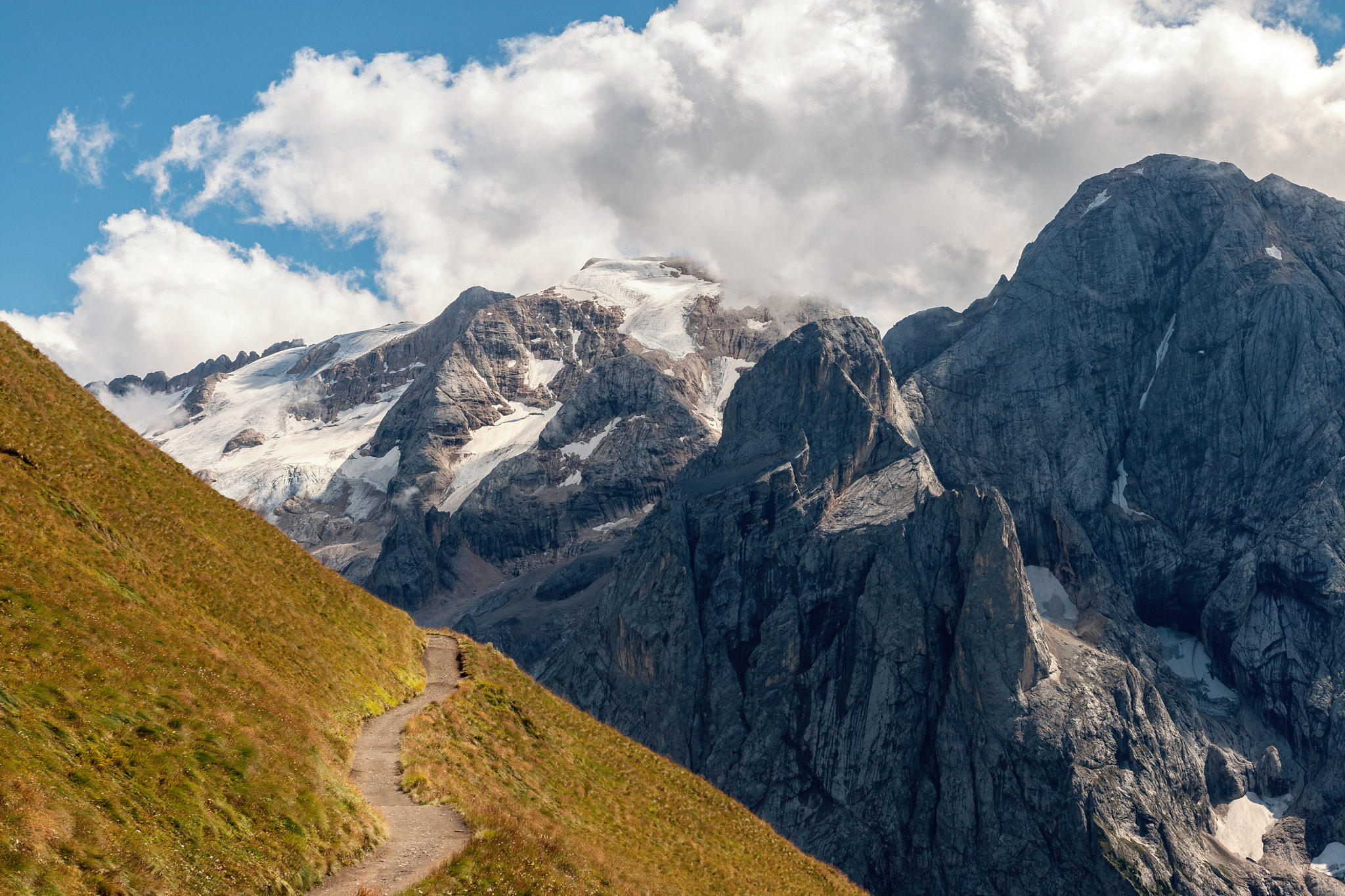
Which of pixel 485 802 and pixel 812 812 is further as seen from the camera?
pixel 812 812

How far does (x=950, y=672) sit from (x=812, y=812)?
1396 inches

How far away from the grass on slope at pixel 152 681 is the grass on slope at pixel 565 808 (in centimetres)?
290

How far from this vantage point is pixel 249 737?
22781 millimetres

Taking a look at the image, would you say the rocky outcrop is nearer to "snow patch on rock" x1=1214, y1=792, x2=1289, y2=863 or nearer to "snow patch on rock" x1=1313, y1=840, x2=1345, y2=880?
"snow patch on rock" x1=1214, y1=792, x2=1289, y2=863

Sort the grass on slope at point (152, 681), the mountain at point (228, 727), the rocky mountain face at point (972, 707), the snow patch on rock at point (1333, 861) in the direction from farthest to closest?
the snow patch on rock at point (1333, 861) < the rocky mountain face at point (972, 707) < the mountain at point (228, 727) < the grass on slope at point (152, 681)

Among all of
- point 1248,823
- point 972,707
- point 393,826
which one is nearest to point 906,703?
point 972,707

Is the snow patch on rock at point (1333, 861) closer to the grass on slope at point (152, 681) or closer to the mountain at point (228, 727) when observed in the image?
the mountain at point (228, 727)

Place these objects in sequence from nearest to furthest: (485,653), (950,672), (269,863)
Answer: (269,863) < (485,653) < (950,672)

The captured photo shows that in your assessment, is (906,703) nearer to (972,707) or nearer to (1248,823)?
(972,707)

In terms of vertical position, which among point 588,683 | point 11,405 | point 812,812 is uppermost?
point 11,405

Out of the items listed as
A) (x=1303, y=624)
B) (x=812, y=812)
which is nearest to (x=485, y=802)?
(x=812, y=812)

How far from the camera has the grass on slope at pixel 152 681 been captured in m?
16.7

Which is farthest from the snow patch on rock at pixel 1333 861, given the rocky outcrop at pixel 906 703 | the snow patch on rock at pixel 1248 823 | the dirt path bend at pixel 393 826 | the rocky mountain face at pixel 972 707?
the dirt path bend at pixel 393 826

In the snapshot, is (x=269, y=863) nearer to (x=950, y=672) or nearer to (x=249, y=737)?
(x=249, y=737)
